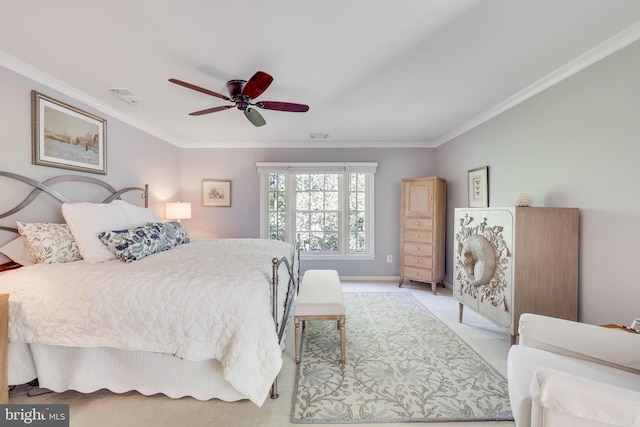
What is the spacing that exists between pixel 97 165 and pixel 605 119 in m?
4.69

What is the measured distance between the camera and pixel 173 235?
276cm

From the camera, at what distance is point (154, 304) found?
1.51 metres

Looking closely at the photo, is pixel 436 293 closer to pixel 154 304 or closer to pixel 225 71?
pixel 154 304

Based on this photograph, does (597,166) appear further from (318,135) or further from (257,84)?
(318,135)

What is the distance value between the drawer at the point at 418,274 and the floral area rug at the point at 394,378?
3.68 ft

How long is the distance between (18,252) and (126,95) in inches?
66.3

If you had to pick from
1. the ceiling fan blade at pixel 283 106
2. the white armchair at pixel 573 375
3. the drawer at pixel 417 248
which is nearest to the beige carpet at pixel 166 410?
the white armchair at pixel 573 375

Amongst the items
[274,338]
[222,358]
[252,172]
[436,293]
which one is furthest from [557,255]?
[252,172]

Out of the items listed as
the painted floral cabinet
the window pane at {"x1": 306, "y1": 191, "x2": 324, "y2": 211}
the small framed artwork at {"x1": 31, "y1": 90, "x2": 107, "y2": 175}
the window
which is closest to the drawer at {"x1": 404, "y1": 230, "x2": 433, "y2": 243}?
the window

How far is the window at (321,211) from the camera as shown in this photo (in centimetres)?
448

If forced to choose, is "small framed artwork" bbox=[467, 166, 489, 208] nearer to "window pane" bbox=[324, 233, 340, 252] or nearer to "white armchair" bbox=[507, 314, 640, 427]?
"white armchair" bbox=[507, 314, 640, 427]

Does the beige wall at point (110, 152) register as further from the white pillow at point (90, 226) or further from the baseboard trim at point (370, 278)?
the baseboard trim at point (370, 278)

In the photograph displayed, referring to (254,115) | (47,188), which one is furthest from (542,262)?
(47,188)

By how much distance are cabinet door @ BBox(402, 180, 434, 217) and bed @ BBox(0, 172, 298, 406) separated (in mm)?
2830
